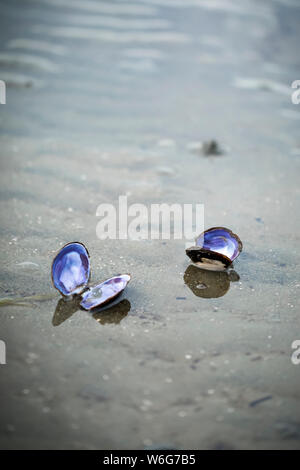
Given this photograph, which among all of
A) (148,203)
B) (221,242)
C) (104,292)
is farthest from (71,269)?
(148,203)

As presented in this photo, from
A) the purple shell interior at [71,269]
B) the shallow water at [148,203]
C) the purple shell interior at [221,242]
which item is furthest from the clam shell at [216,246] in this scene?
the purple shell interior at [71,269]

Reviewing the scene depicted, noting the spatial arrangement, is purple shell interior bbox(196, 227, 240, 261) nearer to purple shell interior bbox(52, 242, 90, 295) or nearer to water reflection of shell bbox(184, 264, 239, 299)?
water reflection of shell bbox(184, 264, 239, 299)

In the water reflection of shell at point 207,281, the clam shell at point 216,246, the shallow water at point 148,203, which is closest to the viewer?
the shallow water at point 148,203

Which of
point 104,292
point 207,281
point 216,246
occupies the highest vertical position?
point 216,246

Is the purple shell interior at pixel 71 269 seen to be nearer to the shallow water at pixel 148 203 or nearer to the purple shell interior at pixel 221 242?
the shallow water at pixel 148 203

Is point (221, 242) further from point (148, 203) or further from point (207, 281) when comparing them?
point (148, 203)

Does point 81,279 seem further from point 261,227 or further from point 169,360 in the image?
point 261,227

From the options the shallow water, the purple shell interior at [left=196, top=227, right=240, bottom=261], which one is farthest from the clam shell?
the shallow water
